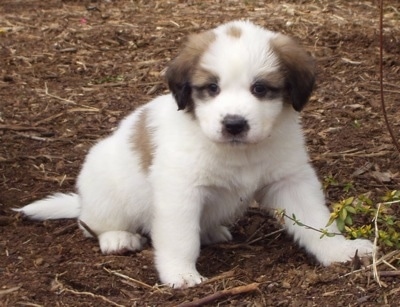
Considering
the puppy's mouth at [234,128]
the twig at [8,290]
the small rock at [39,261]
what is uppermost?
the puppy's mouth at [234,128]

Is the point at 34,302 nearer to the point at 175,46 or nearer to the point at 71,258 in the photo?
the point at 71,258

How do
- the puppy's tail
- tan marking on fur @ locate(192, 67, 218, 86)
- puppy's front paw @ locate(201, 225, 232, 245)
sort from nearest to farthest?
1. tan marking on fur @ locate(192, 67, 218, 86)
2. puppy's front paw @ locate(201, 225, 232, 245)
3. the puppy's tail

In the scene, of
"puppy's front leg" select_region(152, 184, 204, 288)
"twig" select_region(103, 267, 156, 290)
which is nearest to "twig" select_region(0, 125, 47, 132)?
"twig" select_region(103, 267, 156, 290)

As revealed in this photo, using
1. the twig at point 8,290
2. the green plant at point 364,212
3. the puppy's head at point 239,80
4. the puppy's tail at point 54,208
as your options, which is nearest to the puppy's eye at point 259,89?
Answer: the puppy's head at point 239,80

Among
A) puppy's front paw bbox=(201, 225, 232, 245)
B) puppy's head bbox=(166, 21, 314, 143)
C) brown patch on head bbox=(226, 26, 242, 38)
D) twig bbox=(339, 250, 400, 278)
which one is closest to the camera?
twig bbox=(339, 250, 400, 278)

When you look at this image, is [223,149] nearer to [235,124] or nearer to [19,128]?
[235,124]

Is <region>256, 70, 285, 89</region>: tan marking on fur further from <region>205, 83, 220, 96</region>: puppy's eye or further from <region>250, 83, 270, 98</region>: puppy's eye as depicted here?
<region>205, 83, 220, 96</region>: puppy's eye

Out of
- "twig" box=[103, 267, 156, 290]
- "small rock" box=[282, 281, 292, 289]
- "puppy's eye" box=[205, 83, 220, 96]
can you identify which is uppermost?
"puppy's eye" box=[205, 83, 220, 96]

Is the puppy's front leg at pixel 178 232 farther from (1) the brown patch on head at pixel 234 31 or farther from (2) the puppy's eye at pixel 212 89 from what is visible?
(1) the brown patch on head at pixel 234 31
